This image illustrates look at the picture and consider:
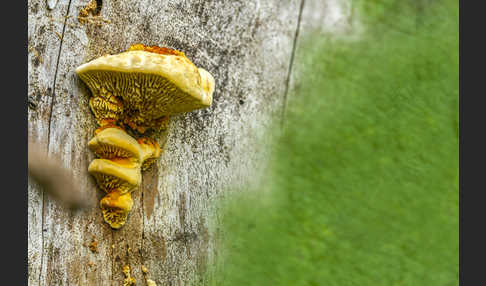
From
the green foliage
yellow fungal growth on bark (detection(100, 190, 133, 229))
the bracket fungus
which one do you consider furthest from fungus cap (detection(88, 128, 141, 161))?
the green foliage

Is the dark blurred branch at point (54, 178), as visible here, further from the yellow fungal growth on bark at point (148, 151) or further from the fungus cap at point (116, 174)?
the yellow fungal growth on bark at point (148, 151)

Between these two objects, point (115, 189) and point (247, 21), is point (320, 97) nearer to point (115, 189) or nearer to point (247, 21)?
point (247, 21)

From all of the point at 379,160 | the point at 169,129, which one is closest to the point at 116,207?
the point at 169,129

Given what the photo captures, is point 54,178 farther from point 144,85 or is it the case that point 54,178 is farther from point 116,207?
point 144,85

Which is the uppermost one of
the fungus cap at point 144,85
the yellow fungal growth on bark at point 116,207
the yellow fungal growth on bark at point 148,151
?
the fungus cap at point 144,85

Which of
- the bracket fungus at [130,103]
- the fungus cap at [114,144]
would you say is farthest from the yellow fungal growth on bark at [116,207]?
the fungus cap at [114,144]

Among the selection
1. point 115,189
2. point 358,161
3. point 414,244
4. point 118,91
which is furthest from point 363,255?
point 118,91
